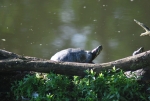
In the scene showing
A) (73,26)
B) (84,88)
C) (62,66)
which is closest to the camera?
(84,88)

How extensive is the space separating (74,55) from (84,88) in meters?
1.40

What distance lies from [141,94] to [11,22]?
160 inches

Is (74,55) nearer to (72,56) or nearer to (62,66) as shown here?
(72,56)

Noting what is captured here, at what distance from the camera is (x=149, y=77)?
3262mm

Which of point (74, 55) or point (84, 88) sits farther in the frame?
point (74, 55)

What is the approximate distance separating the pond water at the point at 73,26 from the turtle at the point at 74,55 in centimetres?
30

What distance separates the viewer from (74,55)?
14.8 ft

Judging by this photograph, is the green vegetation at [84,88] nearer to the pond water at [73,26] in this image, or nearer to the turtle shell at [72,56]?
the turtle shell at [72,56]

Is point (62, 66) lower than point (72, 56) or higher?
lower

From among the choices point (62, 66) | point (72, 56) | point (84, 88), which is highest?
point (72, 56)

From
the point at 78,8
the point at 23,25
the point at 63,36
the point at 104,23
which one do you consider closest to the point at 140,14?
the point at 104,23

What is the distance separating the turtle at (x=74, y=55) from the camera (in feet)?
14.5

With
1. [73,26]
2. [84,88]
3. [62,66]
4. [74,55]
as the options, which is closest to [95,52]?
[74,55]

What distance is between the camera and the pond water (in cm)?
543
